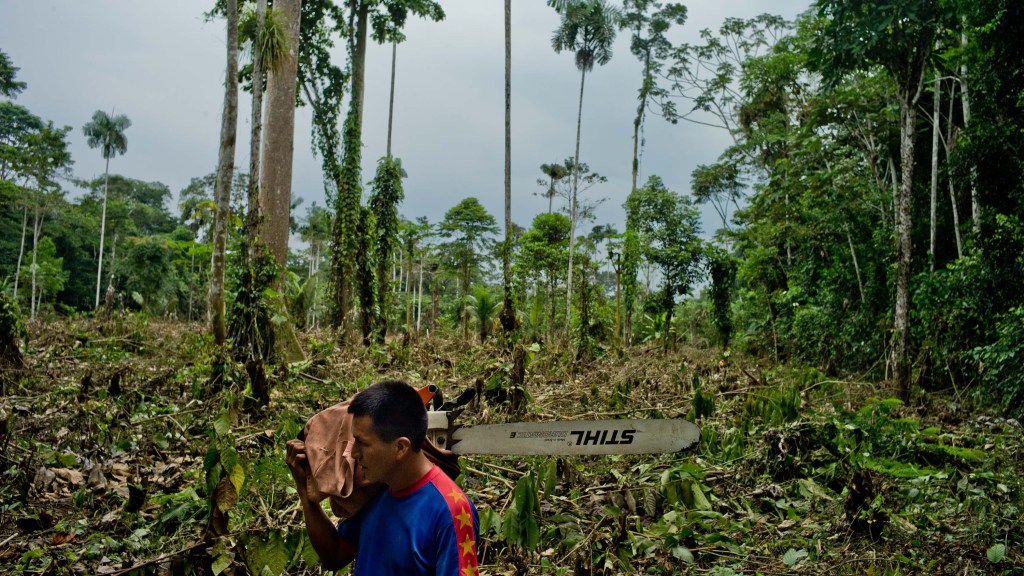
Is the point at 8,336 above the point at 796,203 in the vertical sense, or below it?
below

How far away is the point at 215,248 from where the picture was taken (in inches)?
295

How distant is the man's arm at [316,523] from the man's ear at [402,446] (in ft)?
0.83

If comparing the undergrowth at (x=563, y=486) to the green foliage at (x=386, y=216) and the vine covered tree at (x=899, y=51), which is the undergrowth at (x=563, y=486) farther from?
the green foliage at (x=386, y=216)

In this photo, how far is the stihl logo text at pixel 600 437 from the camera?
1949 mm

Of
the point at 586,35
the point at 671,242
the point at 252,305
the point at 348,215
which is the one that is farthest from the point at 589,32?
the point at 252,305

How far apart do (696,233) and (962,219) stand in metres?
8.12

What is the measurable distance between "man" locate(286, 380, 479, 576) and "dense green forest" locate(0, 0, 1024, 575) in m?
0.84

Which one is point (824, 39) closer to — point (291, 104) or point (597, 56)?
point (291, 104)

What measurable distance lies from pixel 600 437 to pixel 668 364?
269 inches

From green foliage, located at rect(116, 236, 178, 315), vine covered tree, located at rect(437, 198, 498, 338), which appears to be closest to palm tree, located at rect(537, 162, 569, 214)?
vine covered tree, located at rect(437, 198, 498, 338)

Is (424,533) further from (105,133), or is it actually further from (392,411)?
(105,133)

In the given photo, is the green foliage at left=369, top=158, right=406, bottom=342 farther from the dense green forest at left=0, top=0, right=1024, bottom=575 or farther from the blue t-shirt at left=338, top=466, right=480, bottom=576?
the blue t-shirt at left=338, top=466, right=480, bottom=576

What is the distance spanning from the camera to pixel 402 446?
1.52m

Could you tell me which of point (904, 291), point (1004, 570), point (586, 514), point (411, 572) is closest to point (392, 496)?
point (411, 572)
